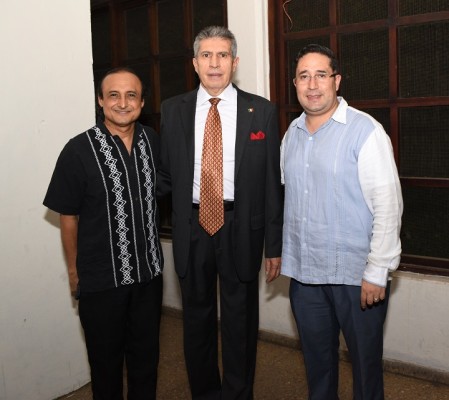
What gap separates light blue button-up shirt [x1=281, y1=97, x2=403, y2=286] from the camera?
195 cm

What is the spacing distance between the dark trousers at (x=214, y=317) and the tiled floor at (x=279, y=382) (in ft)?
1.27

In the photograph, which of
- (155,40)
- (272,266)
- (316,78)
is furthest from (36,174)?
(155,40)

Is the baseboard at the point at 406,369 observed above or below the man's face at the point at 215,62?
below

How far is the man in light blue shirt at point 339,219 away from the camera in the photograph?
1.95m

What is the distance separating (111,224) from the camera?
212 centimetres

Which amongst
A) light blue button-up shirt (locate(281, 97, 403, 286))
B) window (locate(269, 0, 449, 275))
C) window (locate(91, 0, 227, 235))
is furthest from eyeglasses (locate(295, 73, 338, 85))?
window (locate(91, 0, 227, 235))

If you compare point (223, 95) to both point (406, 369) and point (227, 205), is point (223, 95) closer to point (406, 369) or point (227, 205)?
point (227, 205)

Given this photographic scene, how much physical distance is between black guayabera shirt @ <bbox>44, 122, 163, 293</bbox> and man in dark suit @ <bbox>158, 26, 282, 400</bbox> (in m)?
0.21

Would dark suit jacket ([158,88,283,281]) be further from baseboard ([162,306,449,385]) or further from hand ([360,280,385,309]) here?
baseboard ([162,306,449,385])

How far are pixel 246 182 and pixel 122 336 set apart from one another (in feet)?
2.74

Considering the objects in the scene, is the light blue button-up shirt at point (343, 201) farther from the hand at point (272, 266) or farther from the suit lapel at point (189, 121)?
the suit lapel at point (189, 121)

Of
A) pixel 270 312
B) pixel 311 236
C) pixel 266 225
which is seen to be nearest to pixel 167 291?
pixel 270 312

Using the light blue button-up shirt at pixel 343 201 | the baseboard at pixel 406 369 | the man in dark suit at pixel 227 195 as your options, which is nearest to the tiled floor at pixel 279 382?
the baseboard at pixel 406 369

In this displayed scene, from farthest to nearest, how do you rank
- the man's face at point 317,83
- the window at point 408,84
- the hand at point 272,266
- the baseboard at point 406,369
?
the baseboard at point 406,369
the window at point 408,84
the hand at point 272,266
the man's face at point 317,83
